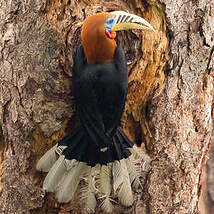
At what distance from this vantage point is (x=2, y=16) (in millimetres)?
1920

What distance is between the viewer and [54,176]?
6.11ft

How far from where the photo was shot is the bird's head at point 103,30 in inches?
65.2

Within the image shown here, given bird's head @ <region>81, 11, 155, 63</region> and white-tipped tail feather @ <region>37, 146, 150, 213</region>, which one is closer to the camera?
bird's head @ <region>81, 11, 155, 63</region>

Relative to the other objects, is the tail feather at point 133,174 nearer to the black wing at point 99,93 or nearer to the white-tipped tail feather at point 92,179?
the white-tipped tail feather at point 92,179

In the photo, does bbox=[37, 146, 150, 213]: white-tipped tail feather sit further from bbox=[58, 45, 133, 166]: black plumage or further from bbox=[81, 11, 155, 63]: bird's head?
bbox=[81, 11, 155, 63]: bird's head

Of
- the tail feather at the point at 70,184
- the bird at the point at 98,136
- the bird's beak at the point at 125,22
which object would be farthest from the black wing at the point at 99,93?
the tail feather at the point at 70,184

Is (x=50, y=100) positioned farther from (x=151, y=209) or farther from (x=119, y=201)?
(x=151, y=209)

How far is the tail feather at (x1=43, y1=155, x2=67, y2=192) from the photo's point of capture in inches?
73.2

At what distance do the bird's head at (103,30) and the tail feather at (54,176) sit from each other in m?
0.54

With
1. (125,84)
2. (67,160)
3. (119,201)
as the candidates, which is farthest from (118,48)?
(119,201)

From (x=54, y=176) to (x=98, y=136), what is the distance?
309 mm

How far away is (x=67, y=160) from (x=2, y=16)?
79 cm

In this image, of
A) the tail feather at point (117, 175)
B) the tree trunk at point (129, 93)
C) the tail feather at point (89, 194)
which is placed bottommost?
the tail feather at point (89, 194)

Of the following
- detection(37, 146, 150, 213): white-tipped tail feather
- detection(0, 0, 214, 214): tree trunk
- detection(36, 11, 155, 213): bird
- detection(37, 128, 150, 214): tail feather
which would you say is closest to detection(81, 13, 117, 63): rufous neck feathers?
detection(36, 11, 155, 213): bird
